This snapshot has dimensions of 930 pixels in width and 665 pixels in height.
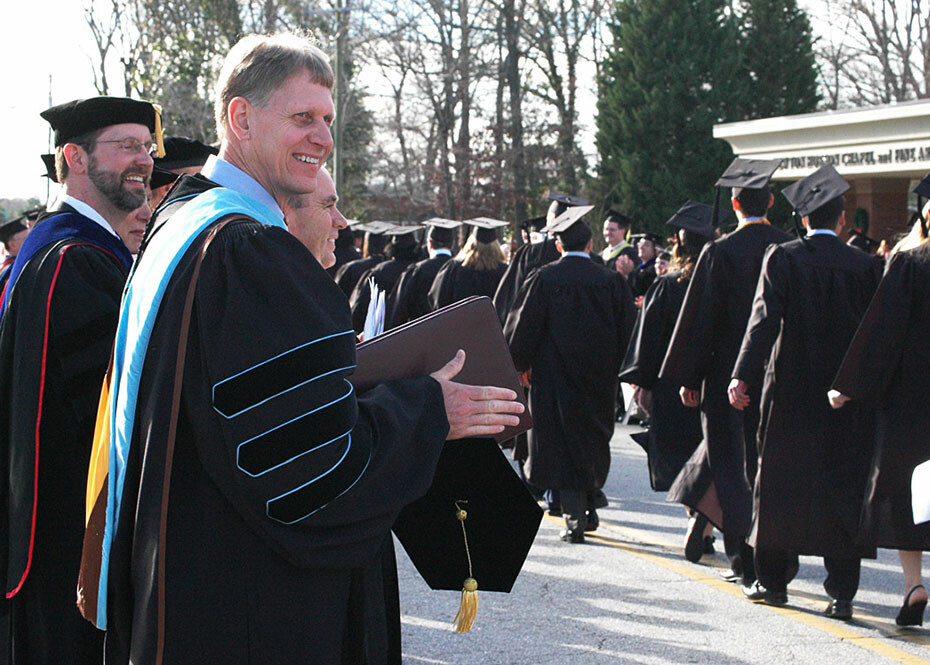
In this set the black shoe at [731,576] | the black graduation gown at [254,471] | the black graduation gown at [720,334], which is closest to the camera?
the black graduation gown at [254,471]

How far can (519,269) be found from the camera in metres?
10.1

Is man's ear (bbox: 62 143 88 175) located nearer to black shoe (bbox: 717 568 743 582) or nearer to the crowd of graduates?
the crowd of graduates

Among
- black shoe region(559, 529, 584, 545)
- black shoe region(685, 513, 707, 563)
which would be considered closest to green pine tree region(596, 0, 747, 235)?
black shoe region(559, 529, 584, 545)

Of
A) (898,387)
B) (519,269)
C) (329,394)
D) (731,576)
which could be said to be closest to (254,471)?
(329,394)

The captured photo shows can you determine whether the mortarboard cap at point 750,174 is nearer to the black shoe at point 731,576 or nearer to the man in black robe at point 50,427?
the black shoe at point 731,576

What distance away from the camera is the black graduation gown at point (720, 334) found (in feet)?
21.0

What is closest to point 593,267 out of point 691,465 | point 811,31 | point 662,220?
point 691,465

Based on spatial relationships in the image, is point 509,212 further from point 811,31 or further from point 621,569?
point 621,569

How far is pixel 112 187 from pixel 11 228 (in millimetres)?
7622

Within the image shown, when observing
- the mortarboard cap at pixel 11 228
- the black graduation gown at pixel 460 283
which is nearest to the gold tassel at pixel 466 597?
the black graduation gown at pixel 460 283

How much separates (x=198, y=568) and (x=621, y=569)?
4776 mm

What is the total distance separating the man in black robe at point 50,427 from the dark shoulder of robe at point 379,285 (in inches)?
336

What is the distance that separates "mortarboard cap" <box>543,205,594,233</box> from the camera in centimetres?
778

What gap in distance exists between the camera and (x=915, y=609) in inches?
207
